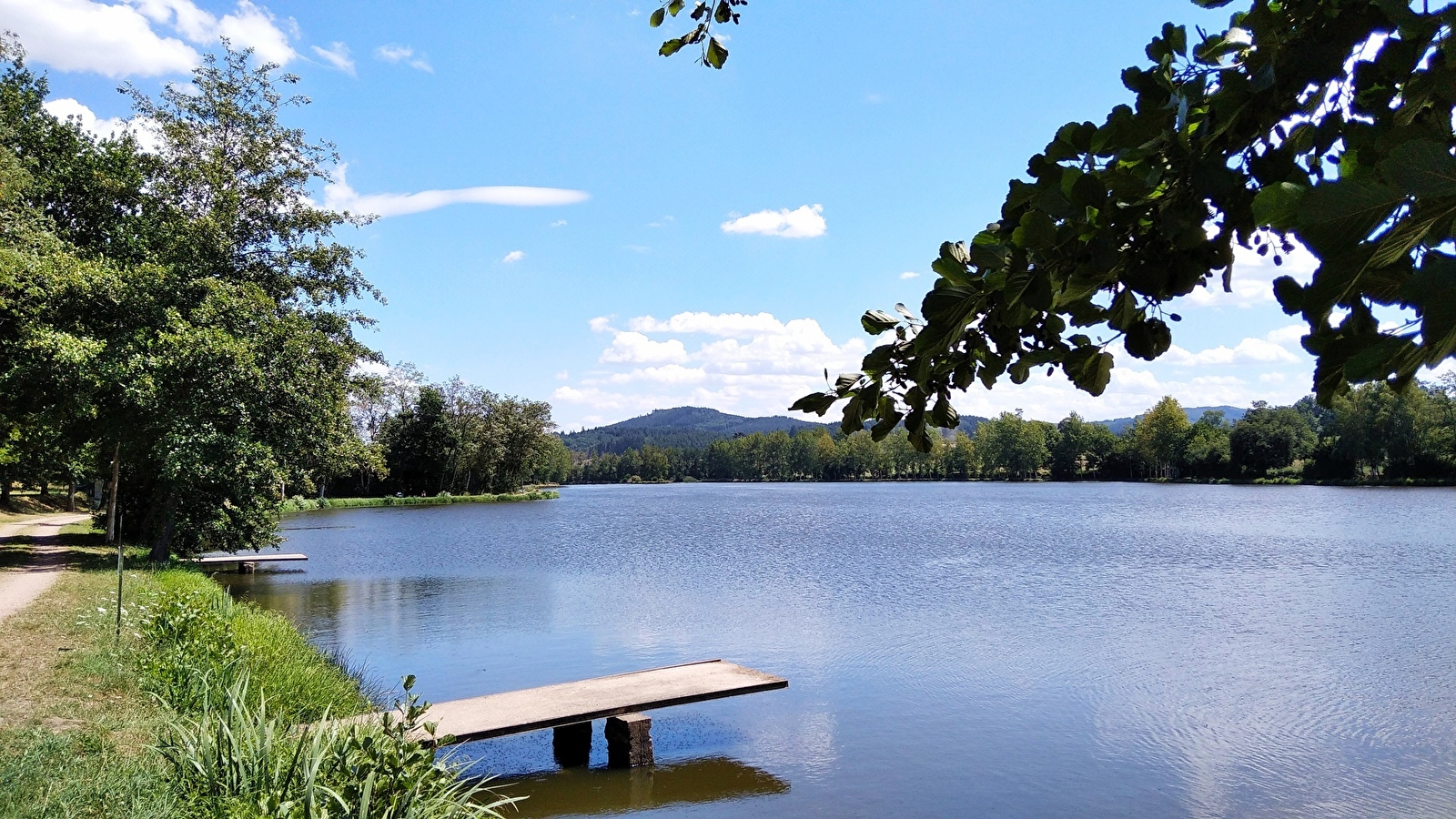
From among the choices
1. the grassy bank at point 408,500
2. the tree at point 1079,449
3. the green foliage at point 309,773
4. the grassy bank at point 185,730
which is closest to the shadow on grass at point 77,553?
the grassy bank at point 185,730

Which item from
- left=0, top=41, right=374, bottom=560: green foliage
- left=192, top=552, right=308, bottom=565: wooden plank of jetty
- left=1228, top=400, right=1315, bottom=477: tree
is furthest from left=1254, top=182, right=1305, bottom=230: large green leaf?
left=1228, top=400, right=1315, bottom=477: tree

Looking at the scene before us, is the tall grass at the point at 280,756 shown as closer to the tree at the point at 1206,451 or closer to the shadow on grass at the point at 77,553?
the shadow on grass at the point at 77,553

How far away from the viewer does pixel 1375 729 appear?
1094 centimetres

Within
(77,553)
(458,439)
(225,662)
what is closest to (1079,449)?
(458,439)

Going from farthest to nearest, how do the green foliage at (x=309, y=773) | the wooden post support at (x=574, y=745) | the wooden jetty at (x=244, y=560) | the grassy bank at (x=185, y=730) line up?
the wooden jetty at (x=244, y=560), the wooden post support at (x=574, y=745), the grassy bank at (x=185, y=730), the green foliage at (x=309, y=773)

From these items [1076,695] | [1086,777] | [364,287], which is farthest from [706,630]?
[364,287]

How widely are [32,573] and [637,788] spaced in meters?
12.9

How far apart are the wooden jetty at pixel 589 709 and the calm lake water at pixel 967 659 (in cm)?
34

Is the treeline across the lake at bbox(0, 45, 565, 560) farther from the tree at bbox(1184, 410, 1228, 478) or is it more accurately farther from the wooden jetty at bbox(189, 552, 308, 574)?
the tree at bbox(1184, 410, 1228, 478)

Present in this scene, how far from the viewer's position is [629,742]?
9414 mm

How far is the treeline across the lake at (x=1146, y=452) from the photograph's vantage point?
73.1m

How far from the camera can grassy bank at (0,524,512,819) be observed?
5031mm

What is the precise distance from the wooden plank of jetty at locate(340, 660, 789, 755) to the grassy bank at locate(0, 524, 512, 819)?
72 cm

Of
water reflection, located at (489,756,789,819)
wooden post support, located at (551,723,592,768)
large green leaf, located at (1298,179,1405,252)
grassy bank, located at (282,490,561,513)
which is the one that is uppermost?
large green leaf, located at (1298,179,1405,252)
